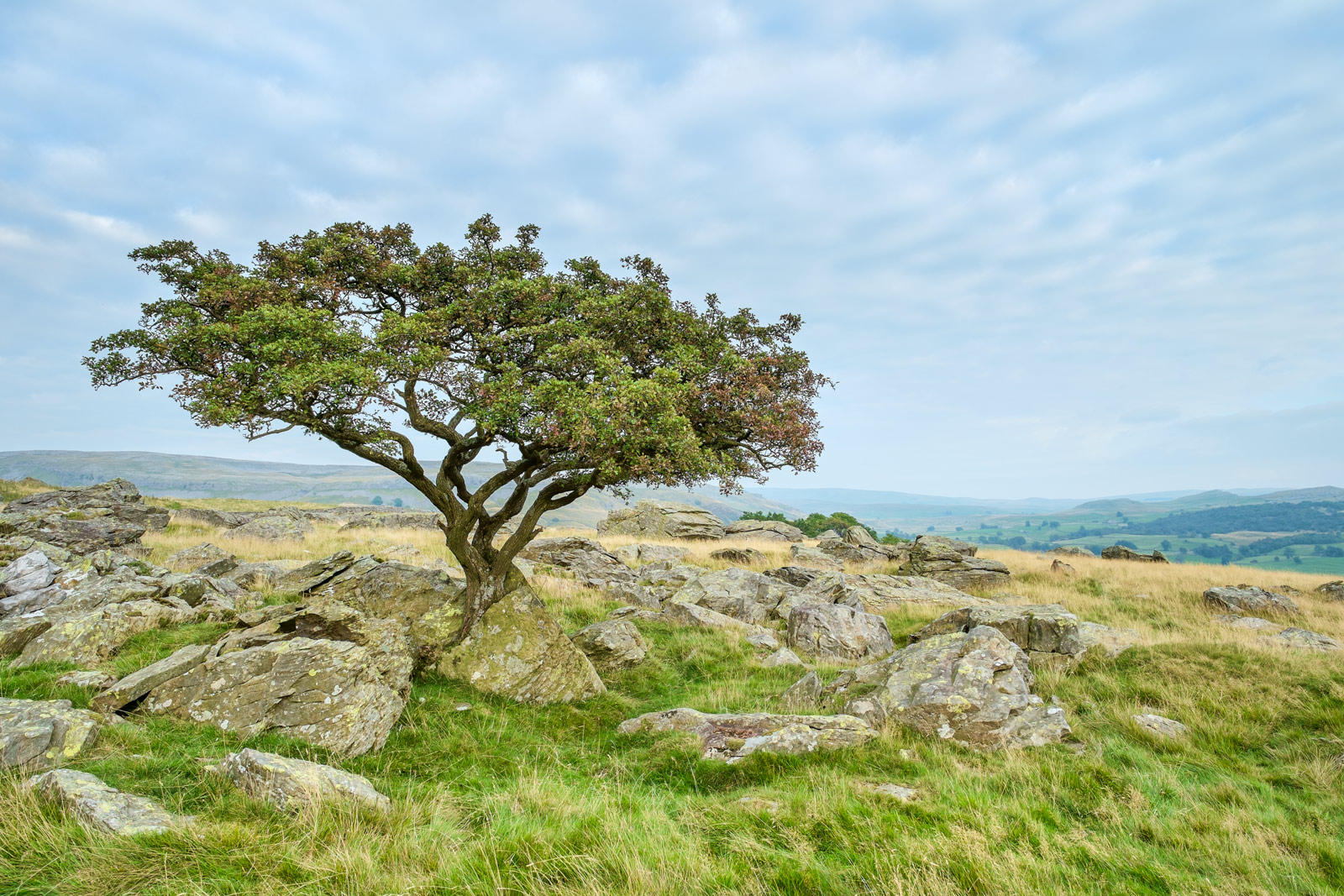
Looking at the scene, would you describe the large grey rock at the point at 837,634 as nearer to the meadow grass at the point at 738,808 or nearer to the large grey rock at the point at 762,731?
the meadow grass at the point at 738,808

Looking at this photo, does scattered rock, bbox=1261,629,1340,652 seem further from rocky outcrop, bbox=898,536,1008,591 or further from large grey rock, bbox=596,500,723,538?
large grey rock, bbox=596,500,723,538

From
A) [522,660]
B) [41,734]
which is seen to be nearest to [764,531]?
[522,660]

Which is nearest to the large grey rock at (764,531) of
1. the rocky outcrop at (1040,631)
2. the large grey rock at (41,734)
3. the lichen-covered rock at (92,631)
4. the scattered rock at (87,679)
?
the rocky outcrop at (1040,631)

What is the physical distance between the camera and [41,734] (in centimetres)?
773

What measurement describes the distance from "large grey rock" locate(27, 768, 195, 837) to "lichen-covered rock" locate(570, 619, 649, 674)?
391 inches

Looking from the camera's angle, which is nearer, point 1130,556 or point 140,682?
point 140,682

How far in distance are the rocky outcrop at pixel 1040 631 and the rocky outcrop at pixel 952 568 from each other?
13848mm

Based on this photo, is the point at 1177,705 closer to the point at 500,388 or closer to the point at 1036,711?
the point at 1036,711

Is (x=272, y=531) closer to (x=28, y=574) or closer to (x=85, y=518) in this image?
(x=85, y=518)


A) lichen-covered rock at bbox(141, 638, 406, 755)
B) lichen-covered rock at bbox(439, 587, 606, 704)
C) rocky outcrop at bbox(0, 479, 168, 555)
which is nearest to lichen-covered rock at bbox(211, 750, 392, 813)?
lichen-covered rock at bbox(141, 638, 406, 755)

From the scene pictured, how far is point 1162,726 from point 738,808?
10066 millimetres

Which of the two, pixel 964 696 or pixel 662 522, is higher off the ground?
pixel 964 696

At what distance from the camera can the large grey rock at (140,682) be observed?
9.80m

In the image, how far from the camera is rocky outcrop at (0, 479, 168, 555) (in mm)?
24656
